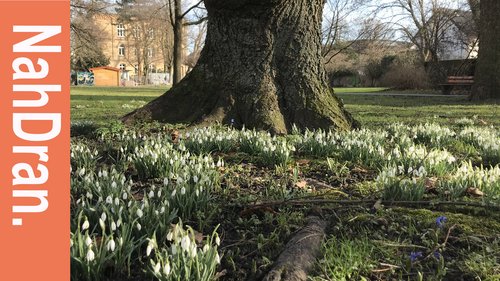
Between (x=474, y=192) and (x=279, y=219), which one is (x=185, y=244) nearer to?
(x=279, y=219)

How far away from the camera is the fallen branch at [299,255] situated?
1753 millimetres

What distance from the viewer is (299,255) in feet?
6.27

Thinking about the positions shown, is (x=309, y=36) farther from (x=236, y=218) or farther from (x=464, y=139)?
(x=236, y=218)

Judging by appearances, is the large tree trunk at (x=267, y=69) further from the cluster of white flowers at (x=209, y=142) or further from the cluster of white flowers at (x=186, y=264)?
the cluster of white flowers at (x=186, y=264)

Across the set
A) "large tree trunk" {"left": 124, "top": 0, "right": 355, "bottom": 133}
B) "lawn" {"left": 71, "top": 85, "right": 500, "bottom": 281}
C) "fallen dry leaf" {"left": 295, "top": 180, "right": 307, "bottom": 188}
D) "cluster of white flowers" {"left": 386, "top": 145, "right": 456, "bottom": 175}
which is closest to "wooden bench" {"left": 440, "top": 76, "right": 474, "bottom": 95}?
"large tree trunk" {"left": 124, "top": 0, "right": 355, "bottom": 133}

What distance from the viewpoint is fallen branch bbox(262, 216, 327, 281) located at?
1.75 m

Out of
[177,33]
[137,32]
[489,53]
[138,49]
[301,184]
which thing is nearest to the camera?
[301,184]

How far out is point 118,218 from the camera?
207 centimetres

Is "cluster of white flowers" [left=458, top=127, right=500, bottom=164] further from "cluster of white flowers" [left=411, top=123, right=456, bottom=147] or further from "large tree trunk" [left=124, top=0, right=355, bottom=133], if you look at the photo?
"large tree trunk" [left=124, top=0, right=355, bottom=133]

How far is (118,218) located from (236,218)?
0.69m

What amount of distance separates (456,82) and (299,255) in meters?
24.1

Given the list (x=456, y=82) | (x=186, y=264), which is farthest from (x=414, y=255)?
(x=456, y=82)

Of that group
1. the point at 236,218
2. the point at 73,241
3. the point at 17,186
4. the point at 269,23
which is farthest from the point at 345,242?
the point at 269,23

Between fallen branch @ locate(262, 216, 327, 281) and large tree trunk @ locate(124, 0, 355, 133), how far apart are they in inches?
119
